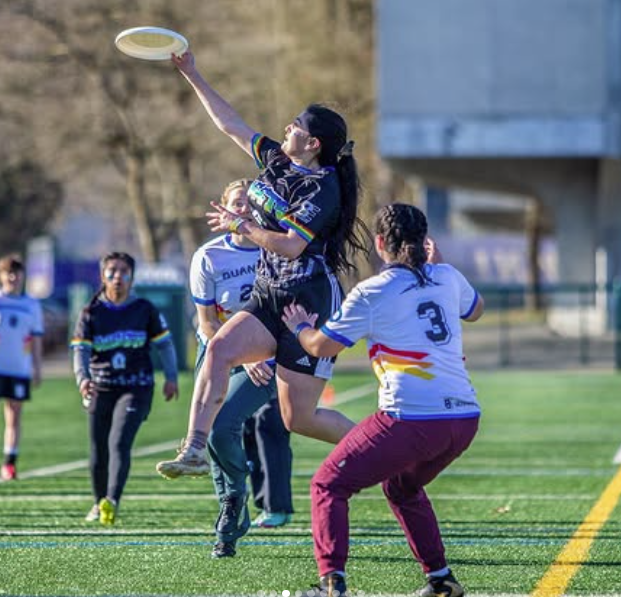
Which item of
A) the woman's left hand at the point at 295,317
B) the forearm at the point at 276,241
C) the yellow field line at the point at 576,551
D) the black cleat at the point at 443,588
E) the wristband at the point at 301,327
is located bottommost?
the yellow field line at the point at 576,551

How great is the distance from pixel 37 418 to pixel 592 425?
24.9ft

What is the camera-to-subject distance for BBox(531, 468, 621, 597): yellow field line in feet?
23.6

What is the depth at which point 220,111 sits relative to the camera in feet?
26.8

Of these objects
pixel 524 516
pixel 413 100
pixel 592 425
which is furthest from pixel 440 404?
pixel 413 100

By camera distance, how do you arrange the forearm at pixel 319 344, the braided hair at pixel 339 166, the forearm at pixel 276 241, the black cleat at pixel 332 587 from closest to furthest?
the black cleat at pixel 332 587 → the forearm at pixel 319 344 → the forearm at pixel 276 241 → the braided hair at pixel 339 166

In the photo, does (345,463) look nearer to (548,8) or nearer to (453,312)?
(453,312)

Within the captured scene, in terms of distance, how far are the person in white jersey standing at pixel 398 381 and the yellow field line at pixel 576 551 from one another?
0.69 metres

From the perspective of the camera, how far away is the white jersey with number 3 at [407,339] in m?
6.51

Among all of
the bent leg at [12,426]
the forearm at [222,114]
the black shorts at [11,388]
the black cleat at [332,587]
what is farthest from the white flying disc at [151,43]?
the black shorts at [11,388]

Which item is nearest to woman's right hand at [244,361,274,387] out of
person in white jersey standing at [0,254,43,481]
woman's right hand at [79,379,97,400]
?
woman's right hand at [79,379,97,400]

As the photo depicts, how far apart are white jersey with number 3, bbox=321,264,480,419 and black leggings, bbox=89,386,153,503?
3.84 meters

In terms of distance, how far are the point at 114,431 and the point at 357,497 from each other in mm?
2157

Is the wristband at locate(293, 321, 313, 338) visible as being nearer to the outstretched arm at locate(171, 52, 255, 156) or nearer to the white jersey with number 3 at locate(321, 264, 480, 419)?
the white jersey with number 3 at locate(321, 264, 480, 419)

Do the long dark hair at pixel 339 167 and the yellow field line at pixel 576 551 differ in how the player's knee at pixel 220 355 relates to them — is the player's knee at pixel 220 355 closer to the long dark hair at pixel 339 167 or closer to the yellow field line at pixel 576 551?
the long dark hair at pixel 339 167
